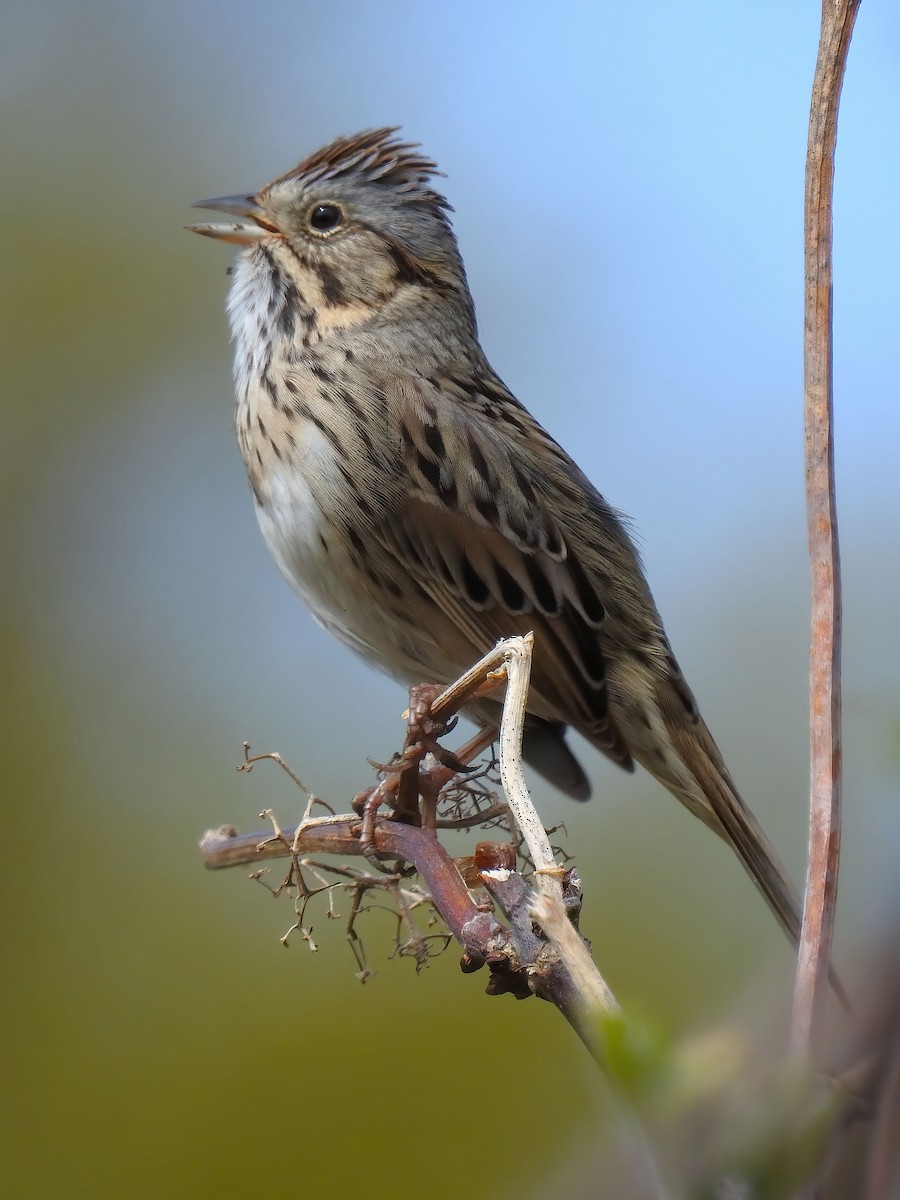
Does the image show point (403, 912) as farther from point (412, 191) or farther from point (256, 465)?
point (412, 191)

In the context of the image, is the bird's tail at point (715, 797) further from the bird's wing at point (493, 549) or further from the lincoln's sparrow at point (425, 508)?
the bird's wing at point (493, 549)

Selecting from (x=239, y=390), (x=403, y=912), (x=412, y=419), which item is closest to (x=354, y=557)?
(x=412, y=419)

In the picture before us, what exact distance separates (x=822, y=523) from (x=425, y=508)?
6.33 feet

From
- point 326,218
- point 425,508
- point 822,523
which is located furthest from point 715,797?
point 822,523

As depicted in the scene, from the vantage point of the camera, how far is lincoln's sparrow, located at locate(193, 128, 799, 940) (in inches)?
104

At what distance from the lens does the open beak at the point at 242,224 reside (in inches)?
118

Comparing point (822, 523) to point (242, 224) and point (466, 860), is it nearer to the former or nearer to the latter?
point (466, 860)

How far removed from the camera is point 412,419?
2.71 m

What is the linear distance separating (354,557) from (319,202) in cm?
97

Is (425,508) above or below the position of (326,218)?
below

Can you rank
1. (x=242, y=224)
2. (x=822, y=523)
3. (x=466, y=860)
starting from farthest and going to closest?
(x=242, y=224), (x=466, y=860), (x=822, y=523)

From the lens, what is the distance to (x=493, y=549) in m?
2.74

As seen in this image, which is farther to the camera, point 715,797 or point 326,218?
point 326,218

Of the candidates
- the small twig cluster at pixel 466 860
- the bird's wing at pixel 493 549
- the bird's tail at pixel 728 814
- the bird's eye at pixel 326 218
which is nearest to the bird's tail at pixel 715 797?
the bird's tail at pixel 728 814
